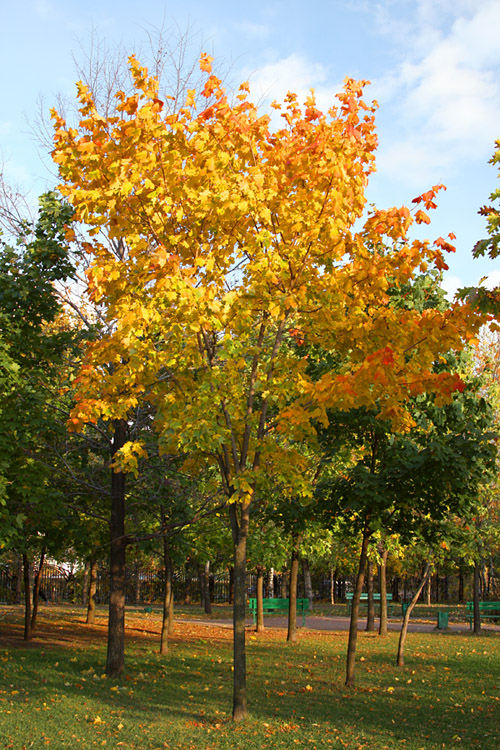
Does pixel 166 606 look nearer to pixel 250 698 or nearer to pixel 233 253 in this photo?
pixel 250 698

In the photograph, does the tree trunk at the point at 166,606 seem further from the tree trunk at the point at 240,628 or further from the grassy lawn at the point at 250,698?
the tree trunk at the point at 240,628

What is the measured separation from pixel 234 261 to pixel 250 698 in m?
6.21

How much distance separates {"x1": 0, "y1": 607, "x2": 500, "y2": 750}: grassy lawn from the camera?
7031 mm

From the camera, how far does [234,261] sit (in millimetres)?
8141

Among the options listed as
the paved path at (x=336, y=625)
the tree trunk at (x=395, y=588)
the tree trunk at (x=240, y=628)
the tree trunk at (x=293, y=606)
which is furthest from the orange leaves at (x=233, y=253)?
the tree trunk at (x=395, y=588)

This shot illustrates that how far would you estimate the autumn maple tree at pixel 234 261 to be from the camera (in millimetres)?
7039

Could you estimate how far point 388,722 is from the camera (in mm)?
8078

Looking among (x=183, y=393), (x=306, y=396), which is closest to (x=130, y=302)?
(x=183, y=393)

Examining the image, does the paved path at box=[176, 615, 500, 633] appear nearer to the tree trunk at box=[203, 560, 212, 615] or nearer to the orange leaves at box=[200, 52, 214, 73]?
the tree trunk at box=[203, 560, 212, 615]

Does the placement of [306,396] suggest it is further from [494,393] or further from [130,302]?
[494,393]

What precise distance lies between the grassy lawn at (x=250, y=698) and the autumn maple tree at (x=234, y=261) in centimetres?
104

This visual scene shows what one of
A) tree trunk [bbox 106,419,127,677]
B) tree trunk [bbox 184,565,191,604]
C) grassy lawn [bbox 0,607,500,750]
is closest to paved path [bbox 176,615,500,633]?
grassy lawn [bbox 0,607,500,750]

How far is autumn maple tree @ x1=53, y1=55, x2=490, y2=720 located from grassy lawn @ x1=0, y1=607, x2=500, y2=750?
1.04m

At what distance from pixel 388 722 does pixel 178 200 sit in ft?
22.6
